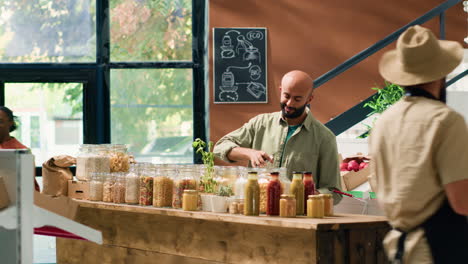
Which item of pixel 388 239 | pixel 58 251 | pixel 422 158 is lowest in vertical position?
pixel 58 251

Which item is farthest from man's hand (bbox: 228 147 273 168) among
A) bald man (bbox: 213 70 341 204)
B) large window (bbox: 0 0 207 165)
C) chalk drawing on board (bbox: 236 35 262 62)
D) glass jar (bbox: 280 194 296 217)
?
large window (bbox: 0 0 207 165)

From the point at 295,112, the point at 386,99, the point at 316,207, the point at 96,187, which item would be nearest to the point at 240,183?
the point at 316,207

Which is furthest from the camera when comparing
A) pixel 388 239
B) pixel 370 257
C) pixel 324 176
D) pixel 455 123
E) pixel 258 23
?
pixel 258 23

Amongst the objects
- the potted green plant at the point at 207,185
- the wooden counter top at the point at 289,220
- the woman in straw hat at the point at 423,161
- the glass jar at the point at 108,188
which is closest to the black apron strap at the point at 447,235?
the woman in straw hat at the point at 423,161

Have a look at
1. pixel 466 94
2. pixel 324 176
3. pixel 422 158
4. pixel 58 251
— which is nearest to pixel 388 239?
pixel 422 158

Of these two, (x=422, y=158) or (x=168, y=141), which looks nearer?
(x=422, y=158)

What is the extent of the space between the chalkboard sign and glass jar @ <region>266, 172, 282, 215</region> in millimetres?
3563

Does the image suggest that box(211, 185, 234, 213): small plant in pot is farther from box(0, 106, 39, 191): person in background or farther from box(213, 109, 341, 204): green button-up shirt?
box(0, 106, 39, 191): person in background

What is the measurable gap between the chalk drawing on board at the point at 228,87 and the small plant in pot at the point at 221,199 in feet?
10.9

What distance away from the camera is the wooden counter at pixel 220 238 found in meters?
3.14

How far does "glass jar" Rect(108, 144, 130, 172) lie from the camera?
15.3 ft

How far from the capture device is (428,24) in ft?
23.3

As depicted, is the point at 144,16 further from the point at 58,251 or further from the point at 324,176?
the point at 324,176

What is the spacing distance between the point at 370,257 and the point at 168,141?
416 centimetres
